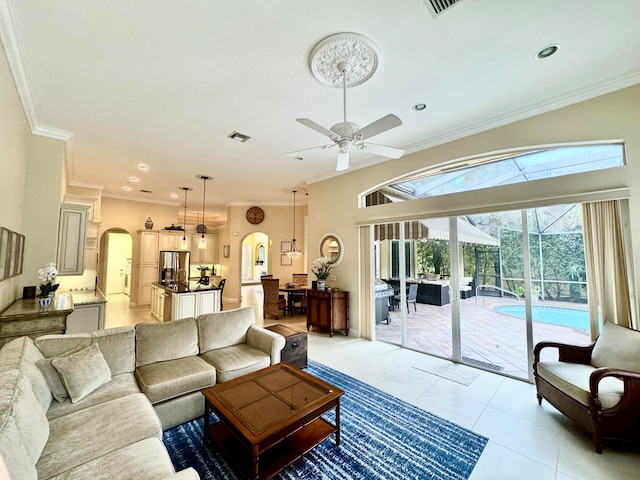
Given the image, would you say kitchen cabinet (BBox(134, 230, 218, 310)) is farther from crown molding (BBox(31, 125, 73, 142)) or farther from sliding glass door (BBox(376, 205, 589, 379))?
sliding glass door (BBox(376, 205, 589, 379))

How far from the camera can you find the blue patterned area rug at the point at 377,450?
1982 millimetres

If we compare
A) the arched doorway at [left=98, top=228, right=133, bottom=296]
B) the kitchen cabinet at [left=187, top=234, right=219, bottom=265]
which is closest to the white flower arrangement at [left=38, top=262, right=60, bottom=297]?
the kitchen cabinet at [left=187, top=234, right=219, bottom=265]

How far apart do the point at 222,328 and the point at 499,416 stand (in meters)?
3.17

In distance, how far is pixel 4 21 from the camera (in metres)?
2.07

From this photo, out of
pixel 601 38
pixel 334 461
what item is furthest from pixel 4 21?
pixel 601 38

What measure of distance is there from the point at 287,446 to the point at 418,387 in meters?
1.92

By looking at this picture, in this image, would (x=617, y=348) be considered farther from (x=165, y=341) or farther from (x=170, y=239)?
(x=170, y=239)

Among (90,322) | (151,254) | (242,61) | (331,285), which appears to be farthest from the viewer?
(151,254)

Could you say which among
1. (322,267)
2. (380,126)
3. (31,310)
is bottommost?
(31,310)

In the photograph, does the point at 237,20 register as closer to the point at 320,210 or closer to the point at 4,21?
the point at 4,21

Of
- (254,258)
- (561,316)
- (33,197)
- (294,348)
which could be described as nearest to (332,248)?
(294,348)

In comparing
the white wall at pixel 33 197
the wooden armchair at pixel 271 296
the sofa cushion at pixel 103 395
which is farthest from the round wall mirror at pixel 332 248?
the white wall at pixel 33 197

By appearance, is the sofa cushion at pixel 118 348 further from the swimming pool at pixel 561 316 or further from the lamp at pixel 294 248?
the lamp at pixel 294 248

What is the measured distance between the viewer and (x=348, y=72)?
2.59m
